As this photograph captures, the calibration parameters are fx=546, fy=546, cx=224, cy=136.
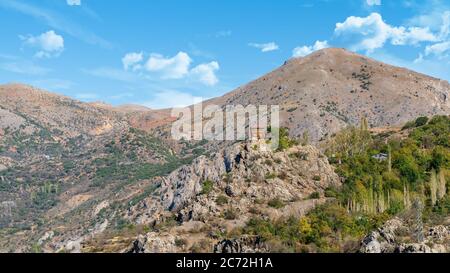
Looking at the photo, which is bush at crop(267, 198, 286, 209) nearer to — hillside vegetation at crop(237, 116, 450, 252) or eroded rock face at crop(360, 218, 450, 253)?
hillside vegetation at crop(237, 116, 450, 252)

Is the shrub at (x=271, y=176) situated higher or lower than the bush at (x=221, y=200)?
higher

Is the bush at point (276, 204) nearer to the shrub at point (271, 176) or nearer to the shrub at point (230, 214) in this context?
the shrub at point (271, 176)

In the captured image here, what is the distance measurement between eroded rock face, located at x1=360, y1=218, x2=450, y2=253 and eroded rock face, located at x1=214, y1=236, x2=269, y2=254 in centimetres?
1335

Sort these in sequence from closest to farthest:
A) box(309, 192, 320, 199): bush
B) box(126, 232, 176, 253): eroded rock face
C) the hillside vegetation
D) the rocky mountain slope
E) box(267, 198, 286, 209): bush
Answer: box(126, 232, 176, 253): eroded rock face → the hillside vegetation → the rocky mountain slope → box(267, 198, 286, 209): bush → box(309, 192, 320, 199): bush

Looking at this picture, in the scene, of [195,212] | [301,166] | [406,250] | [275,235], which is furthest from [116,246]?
[406,250]

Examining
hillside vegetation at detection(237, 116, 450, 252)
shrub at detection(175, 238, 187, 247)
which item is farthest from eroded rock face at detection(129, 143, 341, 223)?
shrub at detection(175, 238, 187, 247)

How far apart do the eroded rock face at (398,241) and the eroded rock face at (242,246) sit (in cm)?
1335

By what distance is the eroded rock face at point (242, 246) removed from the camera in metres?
71.2

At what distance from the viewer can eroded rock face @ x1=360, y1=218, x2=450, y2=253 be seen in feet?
196

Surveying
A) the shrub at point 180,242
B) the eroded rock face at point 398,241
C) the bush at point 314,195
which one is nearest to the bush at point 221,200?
the shrub at point 180,242

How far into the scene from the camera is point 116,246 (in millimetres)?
87938

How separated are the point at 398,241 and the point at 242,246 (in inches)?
776
